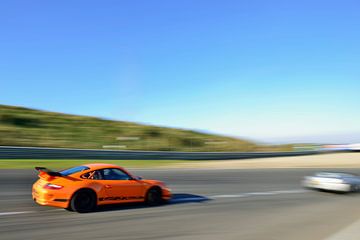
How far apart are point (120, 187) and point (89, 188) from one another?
94 cm

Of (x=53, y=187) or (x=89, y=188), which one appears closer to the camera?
(x=53, y=187)

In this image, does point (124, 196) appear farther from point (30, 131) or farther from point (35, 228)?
point (30, 131)

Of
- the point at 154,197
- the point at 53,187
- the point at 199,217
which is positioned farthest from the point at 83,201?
the point at 199,217

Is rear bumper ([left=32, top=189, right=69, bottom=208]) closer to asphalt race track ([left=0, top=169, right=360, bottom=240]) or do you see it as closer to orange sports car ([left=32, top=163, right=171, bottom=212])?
orange sports car ([left=32, top=163, right=171, bottom=212])

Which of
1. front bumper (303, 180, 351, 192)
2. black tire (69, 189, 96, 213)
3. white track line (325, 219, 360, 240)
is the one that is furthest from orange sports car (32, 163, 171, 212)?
front bumper (303, 180, 351, 192)

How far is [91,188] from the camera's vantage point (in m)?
9.41

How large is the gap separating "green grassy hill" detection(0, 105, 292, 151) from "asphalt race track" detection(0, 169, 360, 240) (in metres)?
15.5

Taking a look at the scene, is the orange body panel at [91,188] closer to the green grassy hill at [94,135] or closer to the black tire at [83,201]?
the black tire at [83,201]

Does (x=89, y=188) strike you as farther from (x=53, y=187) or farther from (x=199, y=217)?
(x=199, y=217)

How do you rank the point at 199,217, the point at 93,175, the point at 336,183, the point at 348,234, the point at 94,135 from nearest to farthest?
the point at 348,234 < the point at 199,217 < the point at 93,175 < the point at 336,183 < the point at 94,135

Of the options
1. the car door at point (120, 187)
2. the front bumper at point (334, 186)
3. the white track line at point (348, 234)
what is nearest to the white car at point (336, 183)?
the front bumper at point (334, 186)

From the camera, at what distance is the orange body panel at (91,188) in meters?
8.98

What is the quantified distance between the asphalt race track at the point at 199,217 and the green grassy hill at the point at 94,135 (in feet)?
50.9

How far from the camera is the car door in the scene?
388 inches
